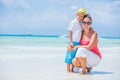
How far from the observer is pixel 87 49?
400 centimetres

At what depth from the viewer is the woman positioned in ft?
13.1

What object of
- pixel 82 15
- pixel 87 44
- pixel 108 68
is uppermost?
pixel 82 15

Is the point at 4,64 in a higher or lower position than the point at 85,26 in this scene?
lower

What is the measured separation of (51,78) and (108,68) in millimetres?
1169

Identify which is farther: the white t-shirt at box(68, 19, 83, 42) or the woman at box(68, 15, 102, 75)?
the white t-shirt at box(68, 19, 83, 42)

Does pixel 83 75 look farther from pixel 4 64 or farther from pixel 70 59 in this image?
pixel 4 64

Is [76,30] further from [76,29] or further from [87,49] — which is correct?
[87,49]

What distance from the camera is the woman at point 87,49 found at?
3.99 m

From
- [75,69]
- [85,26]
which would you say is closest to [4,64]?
[75,69]

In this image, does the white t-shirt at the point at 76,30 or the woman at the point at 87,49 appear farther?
the white t-shirt at the point at 76,30

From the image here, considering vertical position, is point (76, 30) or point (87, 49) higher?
point (76, 30)

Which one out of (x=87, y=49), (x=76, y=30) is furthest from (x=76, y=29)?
(x=87, y=49)

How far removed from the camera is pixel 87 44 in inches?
161

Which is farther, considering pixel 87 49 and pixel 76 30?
Answer: pixel 76 30
